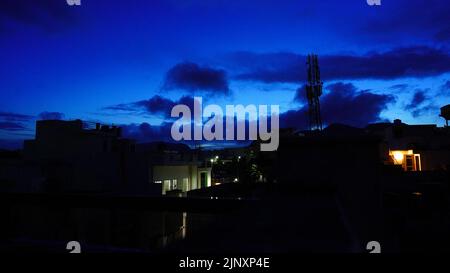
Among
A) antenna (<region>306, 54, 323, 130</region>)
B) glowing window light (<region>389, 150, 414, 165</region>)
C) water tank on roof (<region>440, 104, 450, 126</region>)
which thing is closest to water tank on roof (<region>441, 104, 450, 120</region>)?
water tank on roof (<region>440, 104, 450, 126</region>)

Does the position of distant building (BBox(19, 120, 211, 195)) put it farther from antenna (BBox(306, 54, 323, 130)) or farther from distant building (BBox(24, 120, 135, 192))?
antenna (BBox(306, 54, 323, 130))

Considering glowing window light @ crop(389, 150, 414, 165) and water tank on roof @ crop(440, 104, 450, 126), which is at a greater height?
water tank on roof @ crop(440, 104, 450, 126)

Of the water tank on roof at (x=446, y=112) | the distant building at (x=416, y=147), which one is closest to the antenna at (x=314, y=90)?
the distant building at (x=416, y=147)

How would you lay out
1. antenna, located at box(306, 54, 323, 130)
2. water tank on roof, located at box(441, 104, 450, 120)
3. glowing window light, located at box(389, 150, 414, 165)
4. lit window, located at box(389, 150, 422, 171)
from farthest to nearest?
water tank on roof, located at box(441, 104, 450, 120) < glowing window light, located at box(389, 150, 414, 165) < lit window, located at box(389, 150, 422, 171) < antenna, located at box(306, 54, 323, 130)

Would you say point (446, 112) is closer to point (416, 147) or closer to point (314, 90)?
point (416, 147)

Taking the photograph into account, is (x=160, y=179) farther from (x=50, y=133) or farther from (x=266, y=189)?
(x=266, y=189)

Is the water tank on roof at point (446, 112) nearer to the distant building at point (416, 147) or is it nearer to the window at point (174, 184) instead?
the distant building at point (416, 147)

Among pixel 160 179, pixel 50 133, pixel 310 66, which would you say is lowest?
pixel 160 179

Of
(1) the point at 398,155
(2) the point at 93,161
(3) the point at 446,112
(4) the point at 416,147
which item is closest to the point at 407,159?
(1) the point at 398,155
